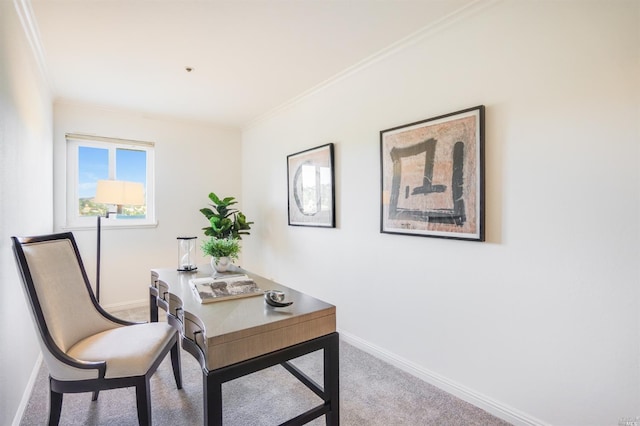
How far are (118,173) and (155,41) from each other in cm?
219

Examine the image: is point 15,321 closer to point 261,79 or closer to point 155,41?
point 155,41

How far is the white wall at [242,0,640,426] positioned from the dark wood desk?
3.19 feet

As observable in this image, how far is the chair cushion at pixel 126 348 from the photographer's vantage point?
143 centimetres

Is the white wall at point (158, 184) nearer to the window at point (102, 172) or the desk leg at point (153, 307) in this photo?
the window at point (102, 172)

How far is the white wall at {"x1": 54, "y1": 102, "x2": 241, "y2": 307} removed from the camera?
3.45 m

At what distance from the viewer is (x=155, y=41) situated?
2191 millimetres

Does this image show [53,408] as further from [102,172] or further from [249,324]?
[102,172]

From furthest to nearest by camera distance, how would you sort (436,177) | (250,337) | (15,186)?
(436,177) → (15,186) → (250,337)

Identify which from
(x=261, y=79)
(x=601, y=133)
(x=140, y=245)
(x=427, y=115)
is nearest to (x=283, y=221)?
(x=261, y=79)

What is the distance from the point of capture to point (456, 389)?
1936 millimetres

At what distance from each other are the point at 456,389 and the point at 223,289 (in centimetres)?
159

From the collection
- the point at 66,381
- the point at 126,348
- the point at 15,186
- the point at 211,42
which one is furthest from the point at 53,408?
the point at 211,42

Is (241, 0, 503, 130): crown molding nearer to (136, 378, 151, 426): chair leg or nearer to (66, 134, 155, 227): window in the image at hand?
(66, 134, 155, 227): window

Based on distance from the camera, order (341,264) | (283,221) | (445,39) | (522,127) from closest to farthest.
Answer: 1. (522,127)
2. (445,39)
3. (341,264)
4. (283,221)
